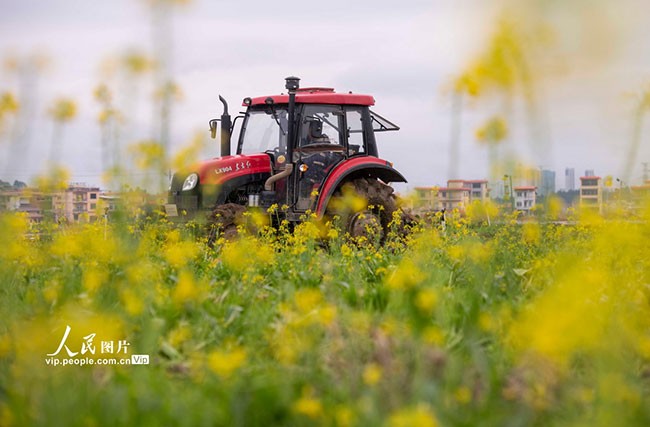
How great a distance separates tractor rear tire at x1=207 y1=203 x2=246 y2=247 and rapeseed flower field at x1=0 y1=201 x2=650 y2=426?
10.3 feet

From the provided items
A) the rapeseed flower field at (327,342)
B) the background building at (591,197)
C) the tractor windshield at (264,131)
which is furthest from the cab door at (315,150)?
the rapeseed flower field at (327,342)

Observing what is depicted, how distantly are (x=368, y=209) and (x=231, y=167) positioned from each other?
1.77 m

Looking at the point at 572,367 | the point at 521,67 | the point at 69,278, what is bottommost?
the point at 572,367

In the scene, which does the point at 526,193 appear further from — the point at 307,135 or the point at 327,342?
the point at 307,135

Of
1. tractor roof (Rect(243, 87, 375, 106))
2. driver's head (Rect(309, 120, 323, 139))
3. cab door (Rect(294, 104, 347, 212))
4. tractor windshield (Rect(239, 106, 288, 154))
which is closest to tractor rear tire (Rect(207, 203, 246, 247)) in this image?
cab door (Rect(294, 104, 347, 212))

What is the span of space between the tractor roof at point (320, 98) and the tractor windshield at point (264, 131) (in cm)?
13

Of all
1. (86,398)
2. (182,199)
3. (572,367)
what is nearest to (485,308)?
(572,367)

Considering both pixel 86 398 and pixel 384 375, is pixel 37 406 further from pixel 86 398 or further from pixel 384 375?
pixel 384 375

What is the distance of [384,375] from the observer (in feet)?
7.54

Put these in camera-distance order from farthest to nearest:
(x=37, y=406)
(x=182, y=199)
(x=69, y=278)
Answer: (x=182, y=199) < (x=69, y=278) < (x=37, y=406)

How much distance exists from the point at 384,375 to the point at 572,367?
114cm

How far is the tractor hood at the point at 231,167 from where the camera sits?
8156mm

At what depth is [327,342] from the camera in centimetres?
275

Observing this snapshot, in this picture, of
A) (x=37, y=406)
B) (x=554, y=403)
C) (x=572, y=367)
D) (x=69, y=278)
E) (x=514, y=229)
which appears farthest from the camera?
(x=514, y=229)
